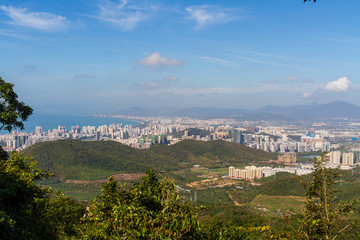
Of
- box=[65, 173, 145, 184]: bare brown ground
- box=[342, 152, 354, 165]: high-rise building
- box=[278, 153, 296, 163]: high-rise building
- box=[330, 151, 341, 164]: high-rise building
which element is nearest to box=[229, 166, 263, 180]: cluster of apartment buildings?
box=[65, 173, 145, 184]: bare brown ground

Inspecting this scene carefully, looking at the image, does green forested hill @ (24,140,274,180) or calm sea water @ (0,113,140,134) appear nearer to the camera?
green forested hill @ (24,140,274,180)

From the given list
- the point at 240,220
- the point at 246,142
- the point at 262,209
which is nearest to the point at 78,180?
the point at 262,209

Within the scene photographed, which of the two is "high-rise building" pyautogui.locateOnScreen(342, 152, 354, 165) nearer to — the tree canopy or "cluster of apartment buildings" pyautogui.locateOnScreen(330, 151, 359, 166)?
"cluster of apartment buildings" pyautogui.locateOnScreen(330, 151, 359, 166)

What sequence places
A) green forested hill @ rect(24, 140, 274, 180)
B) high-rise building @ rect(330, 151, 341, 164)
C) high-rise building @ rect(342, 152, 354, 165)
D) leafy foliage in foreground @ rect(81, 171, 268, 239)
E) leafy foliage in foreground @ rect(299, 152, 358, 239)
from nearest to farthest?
leafy foliage in foreground @ rect(81, 171, 268, 239) < leafy foliage in foreground @ rect(299, 152, 358, 239) < green forested hill @ rect(24, 140, 274, 180) < high-rise building @ rect(342, 152, 354, 165) < high-rise building @ rect(330, 151, 341, 164)

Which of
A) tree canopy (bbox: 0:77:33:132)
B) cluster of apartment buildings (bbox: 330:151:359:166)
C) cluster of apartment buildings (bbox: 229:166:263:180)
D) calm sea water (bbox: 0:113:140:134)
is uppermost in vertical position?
tree canopy (bbox: 0:77:33:132)

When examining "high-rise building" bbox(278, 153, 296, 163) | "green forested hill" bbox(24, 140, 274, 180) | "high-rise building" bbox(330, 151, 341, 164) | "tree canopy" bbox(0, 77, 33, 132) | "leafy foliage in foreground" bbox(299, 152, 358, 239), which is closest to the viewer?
"leafy foliage in foreground" bbox(299, 152, 358, 239)

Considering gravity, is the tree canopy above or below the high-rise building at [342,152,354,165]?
above

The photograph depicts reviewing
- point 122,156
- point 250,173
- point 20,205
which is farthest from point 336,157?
point 20,205

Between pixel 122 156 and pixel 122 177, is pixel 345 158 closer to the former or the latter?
pixel 122 156

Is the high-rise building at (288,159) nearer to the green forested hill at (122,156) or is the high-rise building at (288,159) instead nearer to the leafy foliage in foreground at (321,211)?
the green forested hill at (122,156)
